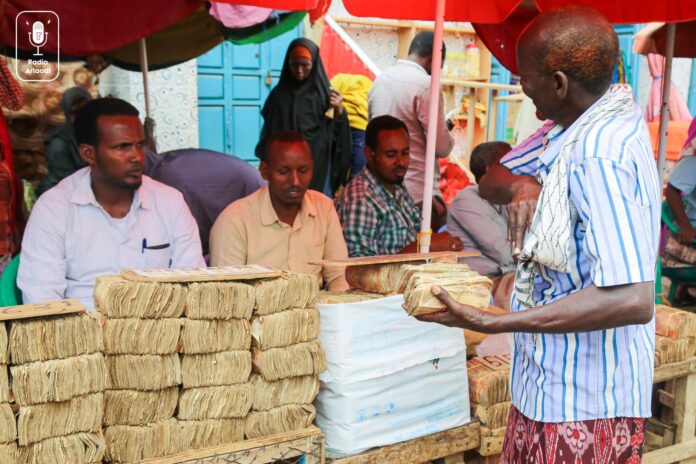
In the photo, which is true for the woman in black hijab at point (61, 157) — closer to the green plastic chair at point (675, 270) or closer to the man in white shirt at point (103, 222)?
the man in white shirt at point (103, 222)

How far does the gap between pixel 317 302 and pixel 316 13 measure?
1539 millimetres

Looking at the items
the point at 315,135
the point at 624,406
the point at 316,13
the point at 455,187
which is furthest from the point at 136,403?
the point at 455,187

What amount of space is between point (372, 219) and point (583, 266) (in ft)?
7.59

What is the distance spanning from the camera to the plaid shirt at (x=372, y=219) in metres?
3.73

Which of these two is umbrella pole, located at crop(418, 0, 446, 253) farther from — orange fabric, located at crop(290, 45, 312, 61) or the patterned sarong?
orange fabric, located at crop(290, 45, 312, 61)

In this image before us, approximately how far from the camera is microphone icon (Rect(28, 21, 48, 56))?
14.5 ft

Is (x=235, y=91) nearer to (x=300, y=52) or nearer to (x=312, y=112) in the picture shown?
(x=312, y=112)

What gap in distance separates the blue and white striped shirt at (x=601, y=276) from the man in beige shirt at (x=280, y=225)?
1.62m

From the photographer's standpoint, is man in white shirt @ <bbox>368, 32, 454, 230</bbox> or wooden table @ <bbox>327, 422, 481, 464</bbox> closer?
wooden table @ <bbox>327, 422, 481, 464</bbox>

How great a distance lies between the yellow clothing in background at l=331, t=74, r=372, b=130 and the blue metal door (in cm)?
99

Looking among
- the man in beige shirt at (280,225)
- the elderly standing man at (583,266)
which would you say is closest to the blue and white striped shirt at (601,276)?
the elderly standing man at (583,266)

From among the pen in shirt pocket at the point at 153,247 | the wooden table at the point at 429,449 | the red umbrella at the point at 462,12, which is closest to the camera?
the wooden table at the point at 429,449

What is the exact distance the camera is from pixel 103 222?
279 cm

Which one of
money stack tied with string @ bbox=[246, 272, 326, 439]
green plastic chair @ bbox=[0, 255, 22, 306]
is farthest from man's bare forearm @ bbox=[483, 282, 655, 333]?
green plastic chair @ bbox=[0, 255, 22, 306]
